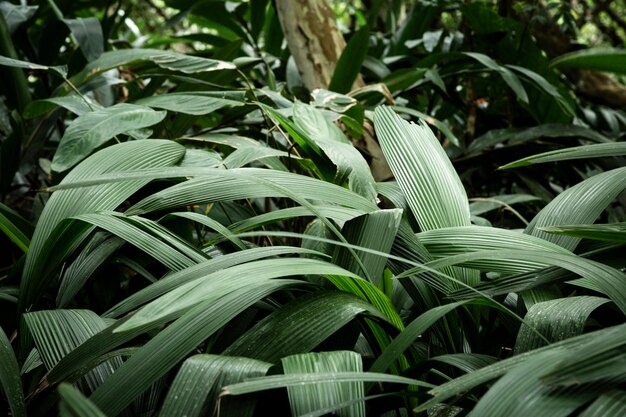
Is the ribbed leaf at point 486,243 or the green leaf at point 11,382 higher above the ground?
the ribbed leaf at point 486,243

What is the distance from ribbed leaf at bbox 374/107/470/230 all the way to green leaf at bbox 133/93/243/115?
30cm

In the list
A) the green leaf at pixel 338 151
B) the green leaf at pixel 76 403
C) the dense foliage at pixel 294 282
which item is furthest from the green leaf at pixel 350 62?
the green leaf at pixel 76 403

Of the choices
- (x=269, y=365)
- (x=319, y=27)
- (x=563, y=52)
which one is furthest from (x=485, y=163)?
(x=269, y=365)

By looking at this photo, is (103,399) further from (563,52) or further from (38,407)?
(563,52)

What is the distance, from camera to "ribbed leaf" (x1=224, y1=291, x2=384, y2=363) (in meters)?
0.49

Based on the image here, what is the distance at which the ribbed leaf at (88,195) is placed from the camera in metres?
0.64

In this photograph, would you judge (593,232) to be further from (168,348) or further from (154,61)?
(154,61)

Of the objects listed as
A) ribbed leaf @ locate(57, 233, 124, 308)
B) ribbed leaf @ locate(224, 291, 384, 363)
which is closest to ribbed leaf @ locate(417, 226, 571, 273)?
ribbed leaf @ locate(224, 291, 384, 363)

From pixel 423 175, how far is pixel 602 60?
895 millimetres

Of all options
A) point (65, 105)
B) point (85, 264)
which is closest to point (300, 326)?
point (85, 264)

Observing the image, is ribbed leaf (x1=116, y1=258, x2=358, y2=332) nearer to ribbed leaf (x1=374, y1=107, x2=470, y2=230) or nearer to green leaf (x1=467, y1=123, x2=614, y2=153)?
ribbed leaf (x1=374, y1=107, x2=470, y2=230)

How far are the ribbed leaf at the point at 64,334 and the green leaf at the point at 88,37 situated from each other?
27.6 inches

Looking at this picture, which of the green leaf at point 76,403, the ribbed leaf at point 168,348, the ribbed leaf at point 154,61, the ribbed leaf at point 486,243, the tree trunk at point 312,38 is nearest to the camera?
the green leaf at point 76,403

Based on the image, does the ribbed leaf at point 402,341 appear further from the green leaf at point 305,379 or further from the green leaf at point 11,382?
the green leaf at point 11,382
